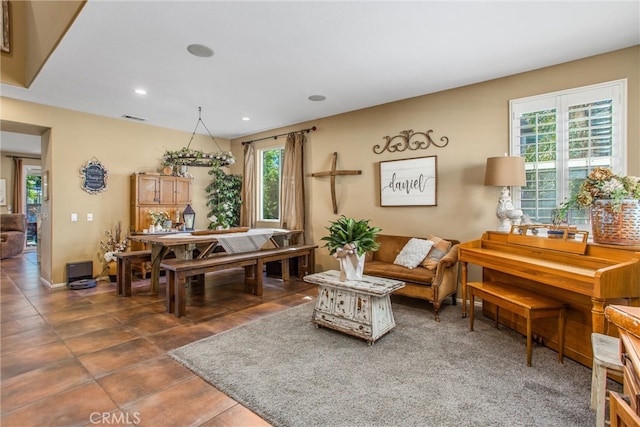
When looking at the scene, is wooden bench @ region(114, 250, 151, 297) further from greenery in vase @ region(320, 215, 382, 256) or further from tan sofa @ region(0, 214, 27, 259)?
tan sofa @ region(0, 214, 27, 259)

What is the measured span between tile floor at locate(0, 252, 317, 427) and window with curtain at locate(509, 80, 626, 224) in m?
3.04

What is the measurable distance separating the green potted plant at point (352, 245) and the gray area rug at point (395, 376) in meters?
0.62

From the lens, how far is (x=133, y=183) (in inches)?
216

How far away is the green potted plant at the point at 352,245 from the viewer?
3.00m

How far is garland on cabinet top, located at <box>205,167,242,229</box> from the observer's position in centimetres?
651

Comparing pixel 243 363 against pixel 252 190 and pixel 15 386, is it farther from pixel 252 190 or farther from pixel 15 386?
pixel 252 190

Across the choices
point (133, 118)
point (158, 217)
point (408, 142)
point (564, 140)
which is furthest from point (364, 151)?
point (133, 118)

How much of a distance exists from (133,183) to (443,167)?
5050mm

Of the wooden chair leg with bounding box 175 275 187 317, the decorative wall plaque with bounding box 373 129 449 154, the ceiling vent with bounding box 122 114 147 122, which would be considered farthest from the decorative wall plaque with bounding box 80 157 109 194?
the decorative wall plaque with bounding box 373 129 449 154

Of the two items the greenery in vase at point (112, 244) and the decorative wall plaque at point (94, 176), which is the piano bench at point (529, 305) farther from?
the decorative wall plaque at point (94, 176)

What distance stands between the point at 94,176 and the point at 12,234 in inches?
176

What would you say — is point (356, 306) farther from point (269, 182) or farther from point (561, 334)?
point (269, 182)

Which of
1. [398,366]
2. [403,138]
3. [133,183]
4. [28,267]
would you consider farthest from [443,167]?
[28,267]

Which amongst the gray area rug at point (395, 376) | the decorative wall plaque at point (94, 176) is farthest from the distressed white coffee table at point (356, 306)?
the decorative wall plaque at point (94, 176)
